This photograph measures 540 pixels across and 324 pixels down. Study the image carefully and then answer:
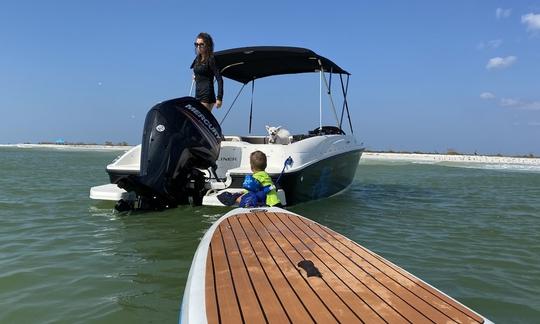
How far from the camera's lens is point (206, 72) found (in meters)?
6.79

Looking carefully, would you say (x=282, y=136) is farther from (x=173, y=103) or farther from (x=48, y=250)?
(x=48, y=250)

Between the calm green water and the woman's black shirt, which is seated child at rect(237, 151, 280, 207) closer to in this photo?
the calm green water

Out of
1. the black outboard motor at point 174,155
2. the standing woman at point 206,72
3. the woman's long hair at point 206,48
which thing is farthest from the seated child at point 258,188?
the woman's long hair at point 206,48

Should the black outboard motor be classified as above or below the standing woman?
below

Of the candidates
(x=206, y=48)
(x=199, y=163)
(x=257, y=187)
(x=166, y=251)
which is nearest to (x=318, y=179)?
(x=199, y=163)

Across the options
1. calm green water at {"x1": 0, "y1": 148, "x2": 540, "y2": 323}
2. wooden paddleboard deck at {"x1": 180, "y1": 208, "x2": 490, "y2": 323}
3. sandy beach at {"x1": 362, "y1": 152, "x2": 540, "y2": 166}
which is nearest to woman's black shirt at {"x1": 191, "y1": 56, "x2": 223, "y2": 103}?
calm green water at {"x1": 0, "y1": 148, "x2": 540, "y2": 323}

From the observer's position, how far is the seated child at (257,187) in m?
4.78

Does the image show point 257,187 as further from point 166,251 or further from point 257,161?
point 166,251

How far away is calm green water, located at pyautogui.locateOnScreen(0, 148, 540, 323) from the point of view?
A: 123 inches

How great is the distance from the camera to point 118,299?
125 inches

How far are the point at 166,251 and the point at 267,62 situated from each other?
6.36 meters

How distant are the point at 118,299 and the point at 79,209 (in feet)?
13.6

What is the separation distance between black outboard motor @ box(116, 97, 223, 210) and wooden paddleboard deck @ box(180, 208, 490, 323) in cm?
238

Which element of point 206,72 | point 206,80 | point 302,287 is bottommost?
point 302,287
